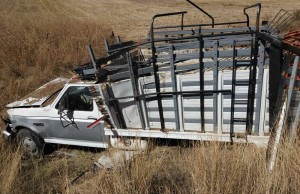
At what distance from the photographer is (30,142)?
721 cm

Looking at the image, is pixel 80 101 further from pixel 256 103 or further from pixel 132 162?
pixel 256 103

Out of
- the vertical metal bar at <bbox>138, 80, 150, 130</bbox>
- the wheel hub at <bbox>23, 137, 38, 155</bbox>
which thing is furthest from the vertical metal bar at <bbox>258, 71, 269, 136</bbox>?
the wheel hub at <bbox>23, 137, 38, 155</bbox>

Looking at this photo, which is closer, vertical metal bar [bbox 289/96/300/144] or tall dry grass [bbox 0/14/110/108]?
vertical metal bar [bbox 289/96/300/144]

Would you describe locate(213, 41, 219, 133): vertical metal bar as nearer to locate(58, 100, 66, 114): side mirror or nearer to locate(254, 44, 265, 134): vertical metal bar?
locate(254, 44, 265, 134): vertical metal bar

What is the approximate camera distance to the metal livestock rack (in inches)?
191

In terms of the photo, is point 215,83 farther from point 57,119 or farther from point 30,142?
point 30,142

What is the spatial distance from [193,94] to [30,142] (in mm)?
3625

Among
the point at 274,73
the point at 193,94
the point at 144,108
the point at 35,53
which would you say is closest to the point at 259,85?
the point at 274,73

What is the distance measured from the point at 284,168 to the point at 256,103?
1.22m

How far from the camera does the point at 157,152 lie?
5758mm

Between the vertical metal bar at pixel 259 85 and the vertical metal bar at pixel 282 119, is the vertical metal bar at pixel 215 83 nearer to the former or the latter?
the vertical metal bar at pixel 259 85

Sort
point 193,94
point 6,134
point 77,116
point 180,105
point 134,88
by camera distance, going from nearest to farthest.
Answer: point 193,94 < point 180,105 < point 134,88 < point 77,116 < point 6,134

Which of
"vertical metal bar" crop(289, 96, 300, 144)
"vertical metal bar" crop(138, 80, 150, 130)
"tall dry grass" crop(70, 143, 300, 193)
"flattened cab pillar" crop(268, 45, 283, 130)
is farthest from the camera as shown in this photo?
"vertical metal bar" crop(138, 80, 150, 130)

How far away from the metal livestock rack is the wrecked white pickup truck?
0.01 meters
